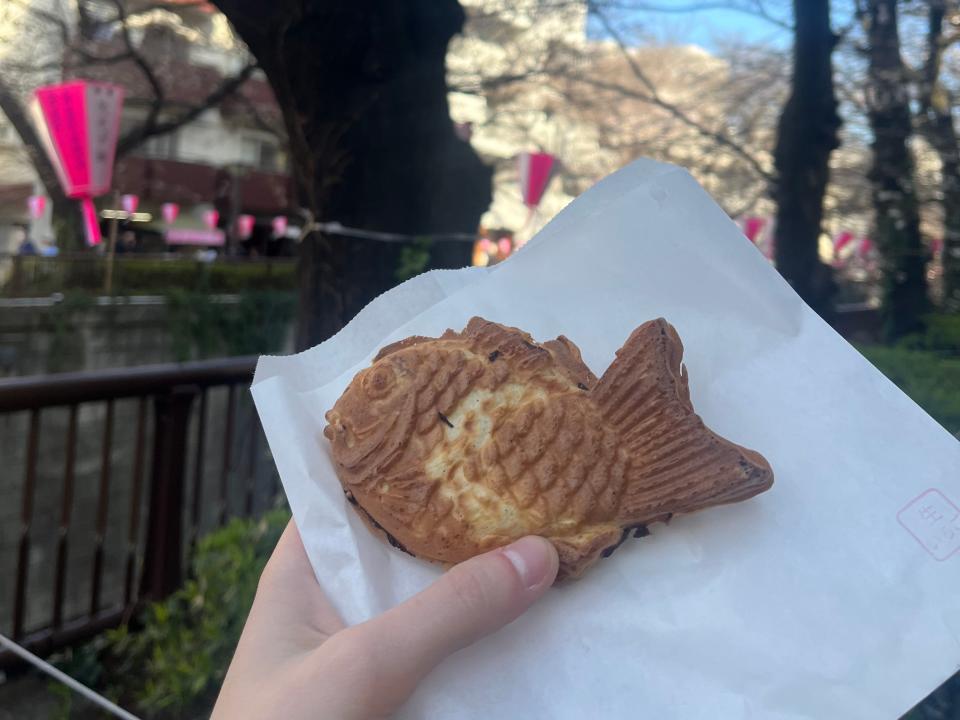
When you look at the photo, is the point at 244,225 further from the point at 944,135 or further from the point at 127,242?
the point at 944,135

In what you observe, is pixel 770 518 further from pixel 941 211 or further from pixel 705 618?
pixel 941 211

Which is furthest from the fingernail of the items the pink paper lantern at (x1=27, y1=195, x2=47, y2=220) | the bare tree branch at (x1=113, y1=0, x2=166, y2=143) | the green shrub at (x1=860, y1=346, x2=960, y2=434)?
the pink paper lantern at (x1=27, y1=195, x2=47, y2=220)

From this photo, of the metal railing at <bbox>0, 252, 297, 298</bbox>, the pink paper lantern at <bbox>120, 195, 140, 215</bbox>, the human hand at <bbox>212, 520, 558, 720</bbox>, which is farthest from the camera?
the pink paper lantern at <bbox>120, 195, 140, 215</bbox>

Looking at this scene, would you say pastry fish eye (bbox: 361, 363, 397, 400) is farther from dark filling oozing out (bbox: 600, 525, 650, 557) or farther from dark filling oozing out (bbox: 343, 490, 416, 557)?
dark filling oozing out (bbox: 600, 525, 650, 557)

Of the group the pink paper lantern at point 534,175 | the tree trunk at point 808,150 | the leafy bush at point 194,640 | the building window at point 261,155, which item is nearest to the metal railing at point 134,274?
the building window at point 261,155

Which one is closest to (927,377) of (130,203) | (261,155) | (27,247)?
(261,155)

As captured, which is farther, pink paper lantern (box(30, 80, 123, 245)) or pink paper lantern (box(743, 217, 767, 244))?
pink paper lantern (box(30, 80, 123, 245))

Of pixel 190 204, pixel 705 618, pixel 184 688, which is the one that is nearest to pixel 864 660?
pixel 705 618
